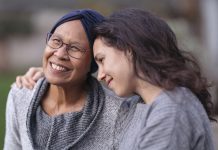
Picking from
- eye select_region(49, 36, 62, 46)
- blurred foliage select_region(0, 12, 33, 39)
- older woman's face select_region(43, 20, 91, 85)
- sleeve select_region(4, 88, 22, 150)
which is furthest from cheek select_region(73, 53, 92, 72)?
blurred foliage select_region(0, 12, 33, 39)

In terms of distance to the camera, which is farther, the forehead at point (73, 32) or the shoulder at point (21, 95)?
the shoulder at point (21, 95)

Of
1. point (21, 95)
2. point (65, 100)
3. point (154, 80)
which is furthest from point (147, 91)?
point (21, 95)

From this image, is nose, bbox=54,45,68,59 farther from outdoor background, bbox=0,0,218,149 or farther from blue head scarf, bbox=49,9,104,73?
outdoor background, bbox=0,0,218,149

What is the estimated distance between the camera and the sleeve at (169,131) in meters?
3.50

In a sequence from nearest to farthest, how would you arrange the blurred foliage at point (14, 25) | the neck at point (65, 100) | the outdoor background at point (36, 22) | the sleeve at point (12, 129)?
1. the neck at point (65, 100)
2. the sleeve at point (12, 129)
3. the outdoor background at point (36, 22)
4. the blurred foliage at point (14, 25)

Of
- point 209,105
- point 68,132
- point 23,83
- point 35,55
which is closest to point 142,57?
point 209,105

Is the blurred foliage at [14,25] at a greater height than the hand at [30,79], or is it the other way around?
the hand at [30,79]

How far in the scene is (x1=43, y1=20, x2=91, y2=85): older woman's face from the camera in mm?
4078

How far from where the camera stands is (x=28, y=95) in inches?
174

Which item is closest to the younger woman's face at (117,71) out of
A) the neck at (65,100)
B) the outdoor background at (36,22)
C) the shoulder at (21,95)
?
the neck at (65,100)

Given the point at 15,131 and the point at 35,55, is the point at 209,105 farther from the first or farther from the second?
the point at 35,55

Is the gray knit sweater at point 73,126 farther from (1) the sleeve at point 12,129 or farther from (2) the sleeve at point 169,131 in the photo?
(2) the sleeve at point 169,131

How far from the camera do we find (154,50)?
3705 mm

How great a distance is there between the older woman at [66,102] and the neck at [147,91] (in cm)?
51
